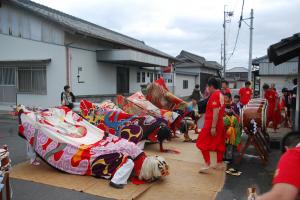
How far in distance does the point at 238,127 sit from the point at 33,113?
4087mm

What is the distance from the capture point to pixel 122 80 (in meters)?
18.5

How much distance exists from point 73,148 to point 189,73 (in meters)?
25.8

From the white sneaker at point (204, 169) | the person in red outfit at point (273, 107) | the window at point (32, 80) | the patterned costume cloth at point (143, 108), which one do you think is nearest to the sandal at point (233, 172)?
the white sneaker at point (204, 169)

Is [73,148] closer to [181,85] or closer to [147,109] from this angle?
[147,109]

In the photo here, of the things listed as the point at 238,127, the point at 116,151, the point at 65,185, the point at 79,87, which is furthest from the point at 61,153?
the point at 79,87

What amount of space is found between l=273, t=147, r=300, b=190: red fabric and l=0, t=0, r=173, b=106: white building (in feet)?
42.7

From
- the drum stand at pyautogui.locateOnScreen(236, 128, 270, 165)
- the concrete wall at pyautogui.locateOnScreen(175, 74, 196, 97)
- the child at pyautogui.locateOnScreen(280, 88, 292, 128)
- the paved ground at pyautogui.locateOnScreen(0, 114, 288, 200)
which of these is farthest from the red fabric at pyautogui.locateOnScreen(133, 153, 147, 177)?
the concrete wall at pyautogui.locateOnScreen(175, 74, 196, 97)

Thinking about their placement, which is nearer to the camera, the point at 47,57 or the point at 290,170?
the point at 290,170

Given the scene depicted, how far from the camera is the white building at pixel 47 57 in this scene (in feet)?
45.3

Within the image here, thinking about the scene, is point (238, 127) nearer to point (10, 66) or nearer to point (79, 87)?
point (79, 87)

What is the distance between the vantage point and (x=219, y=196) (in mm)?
4402

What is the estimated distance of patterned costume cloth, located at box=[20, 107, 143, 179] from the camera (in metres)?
4.92

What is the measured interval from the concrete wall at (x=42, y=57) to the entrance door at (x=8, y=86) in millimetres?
526

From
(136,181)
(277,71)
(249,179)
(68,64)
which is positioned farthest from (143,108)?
(277,71)
